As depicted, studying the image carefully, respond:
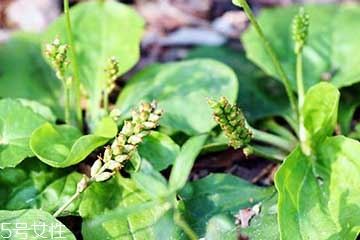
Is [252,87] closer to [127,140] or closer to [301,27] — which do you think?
[301,27]

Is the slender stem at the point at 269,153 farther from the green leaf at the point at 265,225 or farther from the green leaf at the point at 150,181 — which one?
the green leaf at the point at 150,181

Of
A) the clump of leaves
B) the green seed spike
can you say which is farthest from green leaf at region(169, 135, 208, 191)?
the green seed spike

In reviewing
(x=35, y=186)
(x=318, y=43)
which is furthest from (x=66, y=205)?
(x=318, y=43)

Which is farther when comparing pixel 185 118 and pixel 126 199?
pixel 185 118

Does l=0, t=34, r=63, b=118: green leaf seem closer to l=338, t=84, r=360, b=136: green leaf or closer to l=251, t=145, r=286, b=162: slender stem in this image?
l=251, t=145, r=286, b=162: slender stem

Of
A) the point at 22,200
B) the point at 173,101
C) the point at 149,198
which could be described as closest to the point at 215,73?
the point at 173,101

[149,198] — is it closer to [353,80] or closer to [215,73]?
[215,73]
